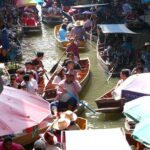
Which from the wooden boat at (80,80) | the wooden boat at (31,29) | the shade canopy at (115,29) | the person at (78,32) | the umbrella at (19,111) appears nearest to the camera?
the umbrella at (19,111)

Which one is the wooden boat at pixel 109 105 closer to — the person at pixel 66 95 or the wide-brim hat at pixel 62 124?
the person at pixel 66 95

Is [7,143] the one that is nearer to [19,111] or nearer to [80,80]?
[19,111]

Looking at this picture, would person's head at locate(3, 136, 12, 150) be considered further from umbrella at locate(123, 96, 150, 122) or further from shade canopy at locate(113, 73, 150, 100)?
shade canopy at locate(113, 73, 150, 100)

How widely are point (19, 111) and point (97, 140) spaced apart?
1.42 meters

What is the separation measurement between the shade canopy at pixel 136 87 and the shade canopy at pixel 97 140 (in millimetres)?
3220

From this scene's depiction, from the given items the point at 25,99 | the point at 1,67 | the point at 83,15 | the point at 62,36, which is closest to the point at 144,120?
the point at 25,99

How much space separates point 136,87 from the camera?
36.9ft

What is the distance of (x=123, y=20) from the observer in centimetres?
2566

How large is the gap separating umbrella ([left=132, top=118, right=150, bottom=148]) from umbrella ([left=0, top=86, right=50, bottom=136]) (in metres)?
1.69

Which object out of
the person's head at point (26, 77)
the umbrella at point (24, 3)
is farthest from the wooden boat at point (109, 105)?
the umbrella at point (24, 3)

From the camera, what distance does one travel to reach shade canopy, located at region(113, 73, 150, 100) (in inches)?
437

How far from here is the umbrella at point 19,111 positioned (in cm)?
735

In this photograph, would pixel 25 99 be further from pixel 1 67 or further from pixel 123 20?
pixel 123 20

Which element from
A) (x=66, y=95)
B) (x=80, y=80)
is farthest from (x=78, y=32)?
(x=66, y=95)
